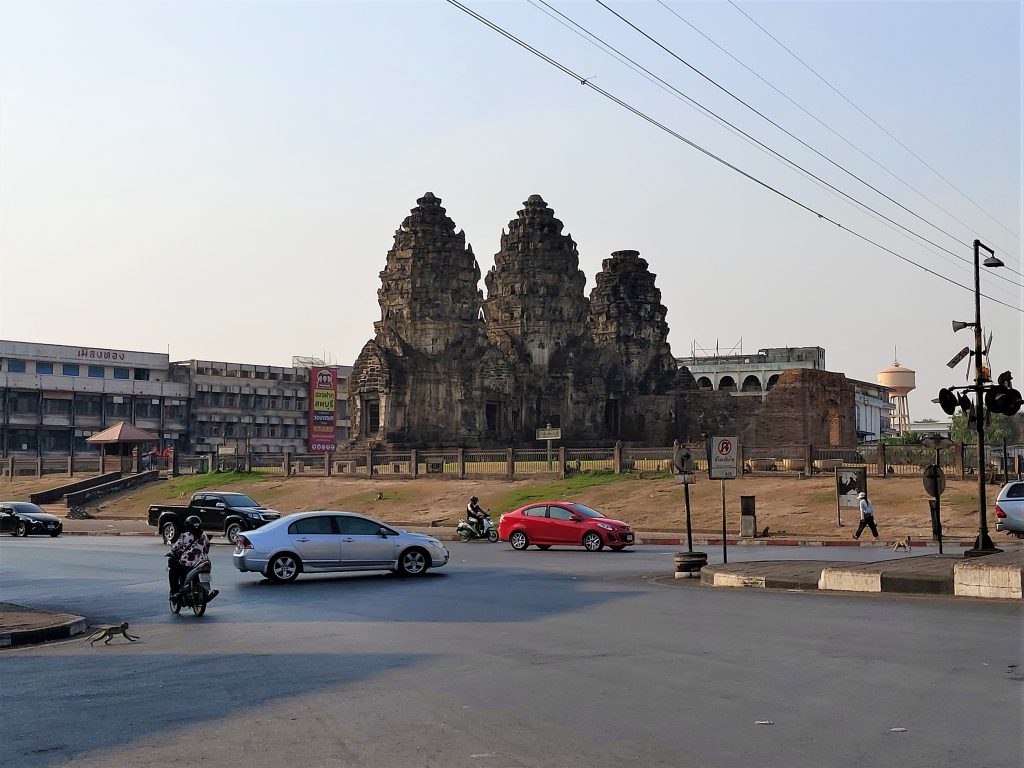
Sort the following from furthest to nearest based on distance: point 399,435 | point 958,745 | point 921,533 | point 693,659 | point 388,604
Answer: point 399,435 → point 921,533 → point 388,604 → point 693,659 → point 958,745

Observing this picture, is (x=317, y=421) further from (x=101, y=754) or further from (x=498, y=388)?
(x=101, y=754)

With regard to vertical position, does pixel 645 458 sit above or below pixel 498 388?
below

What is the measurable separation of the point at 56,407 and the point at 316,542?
8364cm

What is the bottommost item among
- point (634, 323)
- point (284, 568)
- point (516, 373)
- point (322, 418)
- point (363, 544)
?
point (284, 568)

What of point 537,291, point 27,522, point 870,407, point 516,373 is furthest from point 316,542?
point 870,407

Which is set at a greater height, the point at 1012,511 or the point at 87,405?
the point at 87,405

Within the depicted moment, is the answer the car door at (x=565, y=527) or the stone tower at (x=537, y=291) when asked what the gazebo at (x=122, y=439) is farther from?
the car door at (x=565, y=527)

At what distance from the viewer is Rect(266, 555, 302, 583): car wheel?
Result: 2056 cm

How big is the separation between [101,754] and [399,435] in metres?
66.9

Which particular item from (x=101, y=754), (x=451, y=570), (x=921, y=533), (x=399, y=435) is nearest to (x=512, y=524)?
(x=451, y=570)

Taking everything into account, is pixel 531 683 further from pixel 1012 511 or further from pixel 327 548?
pixel 1012 511

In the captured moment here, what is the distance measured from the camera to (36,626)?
13.9m

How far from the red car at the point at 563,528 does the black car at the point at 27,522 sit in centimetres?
1905

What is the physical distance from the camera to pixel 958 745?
734 cm
